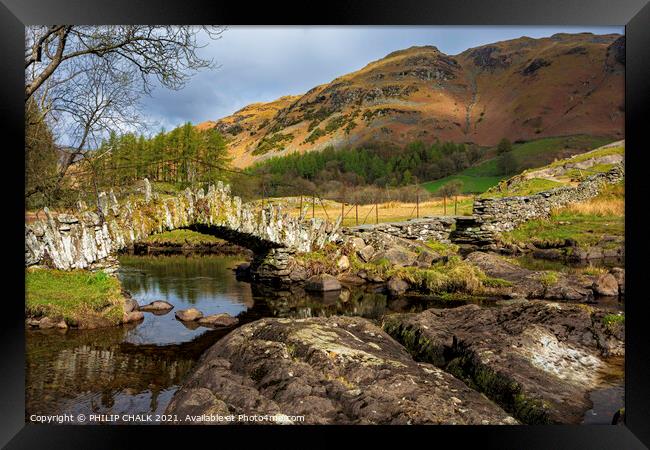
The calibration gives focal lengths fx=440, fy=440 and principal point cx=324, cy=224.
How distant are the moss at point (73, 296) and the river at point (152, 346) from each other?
1.76 feet

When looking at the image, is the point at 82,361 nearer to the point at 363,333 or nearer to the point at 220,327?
the point at 220,327

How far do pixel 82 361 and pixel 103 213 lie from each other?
Answer: 539 centimetres

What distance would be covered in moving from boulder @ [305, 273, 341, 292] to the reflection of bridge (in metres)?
2.18

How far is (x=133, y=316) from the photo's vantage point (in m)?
11.3

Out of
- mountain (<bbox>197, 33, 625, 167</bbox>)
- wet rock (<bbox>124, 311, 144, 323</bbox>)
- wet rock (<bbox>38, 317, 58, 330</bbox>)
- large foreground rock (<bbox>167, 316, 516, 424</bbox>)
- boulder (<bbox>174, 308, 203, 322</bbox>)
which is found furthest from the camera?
mountain (<bbox>197, 33, 625, 167</bbox>)

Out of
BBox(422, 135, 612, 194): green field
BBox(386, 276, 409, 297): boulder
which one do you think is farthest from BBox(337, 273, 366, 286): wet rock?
BBox(422, 135, 612, 194): green field

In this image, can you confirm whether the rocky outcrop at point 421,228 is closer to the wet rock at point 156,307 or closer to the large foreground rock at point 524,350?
the wet rock at point 156,307

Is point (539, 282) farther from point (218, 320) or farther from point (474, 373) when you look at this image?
point (218, 320)

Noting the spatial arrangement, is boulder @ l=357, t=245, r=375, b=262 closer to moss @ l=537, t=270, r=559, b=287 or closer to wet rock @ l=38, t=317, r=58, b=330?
moss @ l=537, t=270, r=559, b=287

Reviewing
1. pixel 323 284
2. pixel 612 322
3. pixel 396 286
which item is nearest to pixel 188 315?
pixel 323 284

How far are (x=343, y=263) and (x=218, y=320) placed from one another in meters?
8.61

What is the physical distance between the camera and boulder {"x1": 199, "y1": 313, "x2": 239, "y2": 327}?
11.2 metres

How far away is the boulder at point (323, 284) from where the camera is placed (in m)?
16.5
